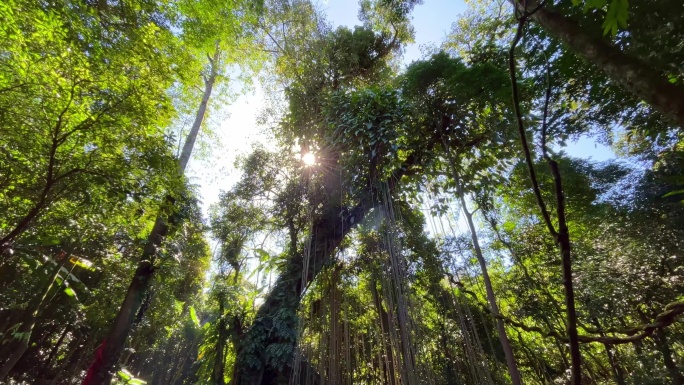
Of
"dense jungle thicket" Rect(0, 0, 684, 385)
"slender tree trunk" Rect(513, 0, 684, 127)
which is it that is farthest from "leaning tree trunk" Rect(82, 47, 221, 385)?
"slender tree trunk" Rect(513, 0, 684, 127)

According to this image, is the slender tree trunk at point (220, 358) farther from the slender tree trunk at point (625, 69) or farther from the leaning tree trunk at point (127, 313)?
the slender tree trunk at point (625, 69)

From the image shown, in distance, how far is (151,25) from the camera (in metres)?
2.54

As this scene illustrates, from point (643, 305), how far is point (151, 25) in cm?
630

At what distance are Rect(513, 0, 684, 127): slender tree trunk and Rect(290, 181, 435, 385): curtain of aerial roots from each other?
158 cm

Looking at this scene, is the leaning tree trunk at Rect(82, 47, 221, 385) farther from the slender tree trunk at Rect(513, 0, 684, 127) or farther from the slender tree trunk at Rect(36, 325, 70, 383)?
the slender tree trunk at Rect(36, 325, 70, 383)

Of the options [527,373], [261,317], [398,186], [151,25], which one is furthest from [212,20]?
[527,373]

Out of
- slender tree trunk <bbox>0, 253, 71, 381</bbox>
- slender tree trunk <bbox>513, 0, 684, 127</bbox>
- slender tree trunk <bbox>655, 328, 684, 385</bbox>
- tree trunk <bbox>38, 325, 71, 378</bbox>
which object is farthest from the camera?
tree trunk <bbox>38, 325, 71, 378</bbox>

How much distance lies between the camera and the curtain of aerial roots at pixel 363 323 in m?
1.96

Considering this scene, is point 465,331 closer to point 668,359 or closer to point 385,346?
point 385,346

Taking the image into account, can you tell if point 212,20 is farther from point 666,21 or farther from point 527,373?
point 527,373

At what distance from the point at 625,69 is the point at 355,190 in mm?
2503

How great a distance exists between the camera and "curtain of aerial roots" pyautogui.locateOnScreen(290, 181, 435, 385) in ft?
6.45

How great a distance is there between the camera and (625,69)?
0.90 meters

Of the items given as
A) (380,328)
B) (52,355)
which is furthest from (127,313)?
(52,355)
